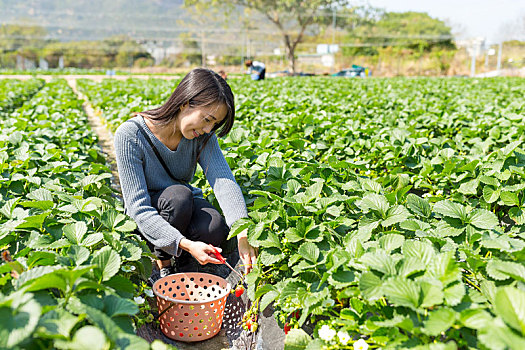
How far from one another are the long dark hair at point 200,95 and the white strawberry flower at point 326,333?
1151 millimetres

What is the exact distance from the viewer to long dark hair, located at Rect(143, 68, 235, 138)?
6.72 ft

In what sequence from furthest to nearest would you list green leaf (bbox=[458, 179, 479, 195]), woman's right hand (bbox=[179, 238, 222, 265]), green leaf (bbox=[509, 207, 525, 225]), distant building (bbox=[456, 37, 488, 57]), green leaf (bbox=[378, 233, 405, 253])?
distant building (bbox=[456, 37, 488, 57])
green leaf (bbox=[458, 179, 479, 195])
green leaf (bbox=[509, 207, 525, 225])
woman's right hand (bbox=[179, 238, 222, 265])
green leaf (bbox=[378, 233, 405, 253])

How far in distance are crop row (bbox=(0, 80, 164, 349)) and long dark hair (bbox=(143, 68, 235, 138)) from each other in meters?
0.53

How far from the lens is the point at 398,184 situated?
7.73 feet

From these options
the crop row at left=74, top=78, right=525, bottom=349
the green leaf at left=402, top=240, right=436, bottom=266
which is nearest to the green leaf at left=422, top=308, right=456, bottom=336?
the crop row at left=74, top=78, right=525, bottom=349

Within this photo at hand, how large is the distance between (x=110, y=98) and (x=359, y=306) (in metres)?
7.11

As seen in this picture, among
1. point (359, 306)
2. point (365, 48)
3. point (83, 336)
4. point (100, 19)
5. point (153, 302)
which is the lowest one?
point (153, 302)

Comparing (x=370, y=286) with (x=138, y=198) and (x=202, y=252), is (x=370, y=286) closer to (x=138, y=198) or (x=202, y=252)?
(x=202, y=252)

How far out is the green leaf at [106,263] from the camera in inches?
49.4

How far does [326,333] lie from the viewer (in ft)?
4.33

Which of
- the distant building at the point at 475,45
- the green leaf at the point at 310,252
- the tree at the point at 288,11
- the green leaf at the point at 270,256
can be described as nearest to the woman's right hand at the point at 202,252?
the green leaf at the point at 270,256

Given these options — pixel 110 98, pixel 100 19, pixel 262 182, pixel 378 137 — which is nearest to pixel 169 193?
pixel 262 182

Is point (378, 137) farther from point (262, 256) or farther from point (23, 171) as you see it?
point (23, 171)

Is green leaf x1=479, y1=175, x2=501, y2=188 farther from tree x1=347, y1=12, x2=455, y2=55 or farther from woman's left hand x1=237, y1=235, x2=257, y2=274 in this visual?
tree x1=347, y1=12, x2=455, y2=55
